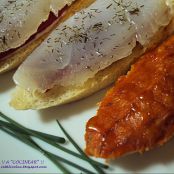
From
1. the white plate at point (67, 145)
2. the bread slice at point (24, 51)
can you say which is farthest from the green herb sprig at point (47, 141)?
the bread slice at point (24, 51)

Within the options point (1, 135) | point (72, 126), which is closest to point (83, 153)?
point (72, 126)

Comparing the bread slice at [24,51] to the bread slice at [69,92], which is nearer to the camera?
the bread slice at [69,92]

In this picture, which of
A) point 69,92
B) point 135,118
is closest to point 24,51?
point 69,92

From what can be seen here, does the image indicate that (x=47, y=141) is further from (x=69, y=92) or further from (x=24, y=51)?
(x=24, y=51)

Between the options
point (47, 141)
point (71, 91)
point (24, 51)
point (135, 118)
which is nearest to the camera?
point (135, 118)

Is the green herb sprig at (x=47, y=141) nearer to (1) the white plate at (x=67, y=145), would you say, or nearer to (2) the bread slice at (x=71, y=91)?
(1) the white plate at (x=67, y=145)

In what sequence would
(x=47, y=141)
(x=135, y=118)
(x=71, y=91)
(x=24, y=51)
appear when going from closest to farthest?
(x=135, y=118)
(x=47, y=141)
(x=71, y=91)
(x=24, y=51)

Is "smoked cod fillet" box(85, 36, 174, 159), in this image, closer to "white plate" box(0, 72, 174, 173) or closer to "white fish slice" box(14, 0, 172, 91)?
"white plate" box(0, 72, 174, 173)

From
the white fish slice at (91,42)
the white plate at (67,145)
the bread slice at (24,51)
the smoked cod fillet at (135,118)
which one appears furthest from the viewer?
the bread slice at (24,51)
